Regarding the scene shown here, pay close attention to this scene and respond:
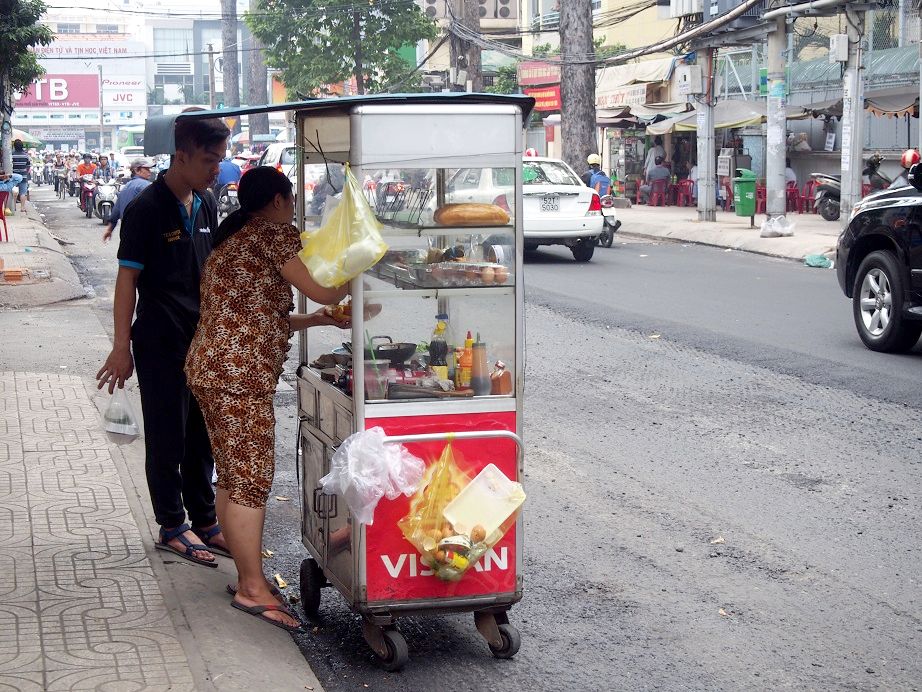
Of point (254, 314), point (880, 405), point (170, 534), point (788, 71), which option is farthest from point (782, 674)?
point (788, 71)

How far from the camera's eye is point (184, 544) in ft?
17.1

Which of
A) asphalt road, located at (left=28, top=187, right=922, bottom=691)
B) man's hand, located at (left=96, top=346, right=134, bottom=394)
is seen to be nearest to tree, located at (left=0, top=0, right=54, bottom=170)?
asphalt road, located at (left=28, top=187, right=922, bottom=691)

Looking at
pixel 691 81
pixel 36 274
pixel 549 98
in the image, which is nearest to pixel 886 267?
pixel 36 274

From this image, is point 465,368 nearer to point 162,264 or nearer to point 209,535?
point 162,264

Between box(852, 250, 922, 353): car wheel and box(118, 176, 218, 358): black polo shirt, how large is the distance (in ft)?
23.2

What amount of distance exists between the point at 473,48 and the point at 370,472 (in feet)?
95.9

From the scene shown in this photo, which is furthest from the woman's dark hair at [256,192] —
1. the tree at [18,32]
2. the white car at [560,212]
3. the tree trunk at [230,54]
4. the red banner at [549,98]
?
the tree trunk at [230,54]

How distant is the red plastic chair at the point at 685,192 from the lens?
109ft

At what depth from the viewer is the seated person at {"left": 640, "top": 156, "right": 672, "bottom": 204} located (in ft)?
111

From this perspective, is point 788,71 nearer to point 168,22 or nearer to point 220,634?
point 220,634

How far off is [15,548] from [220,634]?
1362 mm

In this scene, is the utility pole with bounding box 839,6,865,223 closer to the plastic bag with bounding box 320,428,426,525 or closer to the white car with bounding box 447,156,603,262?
the white car with bounding box 447,156,603,262

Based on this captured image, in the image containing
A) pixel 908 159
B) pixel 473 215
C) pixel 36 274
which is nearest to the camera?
pixel 473 215

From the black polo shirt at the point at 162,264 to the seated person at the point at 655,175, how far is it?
97.8ft
